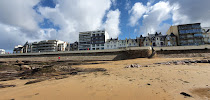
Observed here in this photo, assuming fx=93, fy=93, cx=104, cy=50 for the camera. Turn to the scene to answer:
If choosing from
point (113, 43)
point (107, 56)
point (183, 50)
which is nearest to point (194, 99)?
point (107, 56)

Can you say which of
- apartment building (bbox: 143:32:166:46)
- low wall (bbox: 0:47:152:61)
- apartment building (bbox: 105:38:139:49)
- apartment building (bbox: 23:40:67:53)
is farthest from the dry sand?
apartment building (bbox: 23:40:67:53)

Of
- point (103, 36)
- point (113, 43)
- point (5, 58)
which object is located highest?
point (103, 36)

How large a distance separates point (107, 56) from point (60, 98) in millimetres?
30839

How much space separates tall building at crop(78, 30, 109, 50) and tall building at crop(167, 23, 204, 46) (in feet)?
143

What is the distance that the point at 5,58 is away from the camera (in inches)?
1823

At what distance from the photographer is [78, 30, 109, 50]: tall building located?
66.2 m

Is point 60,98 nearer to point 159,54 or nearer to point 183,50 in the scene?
point 159,54

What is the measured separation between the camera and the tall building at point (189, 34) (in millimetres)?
47928

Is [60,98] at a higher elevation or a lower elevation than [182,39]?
lower

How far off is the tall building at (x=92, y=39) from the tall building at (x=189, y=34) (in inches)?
1716

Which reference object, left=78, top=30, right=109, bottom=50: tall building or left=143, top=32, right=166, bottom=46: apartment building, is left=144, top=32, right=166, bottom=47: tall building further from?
left=78, top=30, right=109, bottom=50: tall building

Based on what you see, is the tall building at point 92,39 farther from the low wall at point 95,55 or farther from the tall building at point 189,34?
the tall building at point 189,34

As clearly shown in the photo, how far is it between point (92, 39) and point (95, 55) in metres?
35.9

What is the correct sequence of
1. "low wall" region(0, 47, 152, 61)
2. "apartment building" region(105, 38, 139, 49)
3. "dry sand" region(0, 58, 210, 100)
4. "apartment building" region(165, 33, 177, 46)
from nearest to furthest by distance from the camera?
"dry sand" region(0, 58, 210, 100)
"low wall" region(0, 47, 152, 61)
"apartment building" region(165, 33, 177, 46)
"apartment building" region(105, 38, 139, 49)
